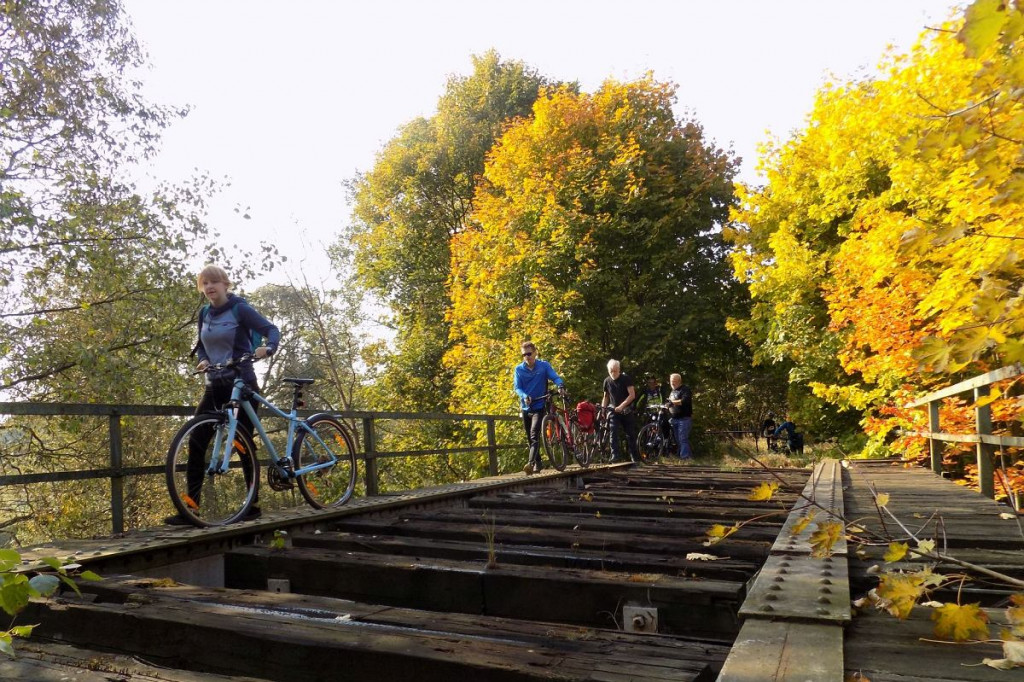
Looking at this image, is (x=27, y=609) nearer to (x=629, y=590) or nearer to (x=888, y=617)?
(x=629, y=590)

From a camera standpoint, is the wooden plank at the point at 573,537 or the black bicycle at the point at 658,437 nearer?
the wooden plank at the point at 573,537

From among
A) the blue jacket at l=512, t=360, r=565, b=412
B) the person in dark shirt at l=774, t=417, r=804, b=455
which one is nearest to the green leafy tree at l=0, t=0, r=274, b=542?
the blue jacket at l=512, t=360, r=565, b=412

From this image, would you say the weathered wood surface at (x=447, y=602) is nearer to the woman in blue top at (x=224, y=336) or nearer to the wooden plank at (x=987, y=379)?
the woman in blue top at (x=224, y=336)

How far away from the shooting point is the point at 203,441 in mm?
4801

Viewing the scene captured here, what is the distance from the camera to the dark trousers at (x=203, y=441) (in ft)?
15.4

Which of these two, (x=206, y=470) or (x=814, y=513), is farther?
(x=206, y=470)

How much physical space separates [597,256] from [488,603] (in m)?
20.1

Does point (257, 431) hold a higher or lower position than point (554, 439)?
higher

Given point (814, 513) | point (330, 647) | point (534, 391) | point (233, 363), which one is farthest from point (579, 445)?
point (330, 647)

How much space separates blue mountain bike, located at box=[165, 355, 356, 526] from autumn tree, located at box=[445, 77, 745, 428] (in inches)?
613

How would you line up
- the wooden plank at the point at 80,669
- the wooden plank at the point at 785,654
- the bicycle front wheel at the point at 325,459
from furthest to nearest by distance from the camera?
the bicycle front wheel at the point at 325,459, the wooden plank at the point at 80,669, the wooden plank at the point at 785,654

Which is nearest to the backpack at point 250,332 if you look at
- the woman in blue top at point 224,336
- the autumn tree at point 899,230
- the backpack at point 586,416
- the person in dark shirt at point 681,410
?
the woman in blue top at point 224,336

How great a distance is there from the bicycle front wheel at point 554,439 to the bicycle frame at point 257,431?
4.43 m

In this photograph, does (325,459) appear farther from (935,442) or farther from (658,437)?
(658,437)
